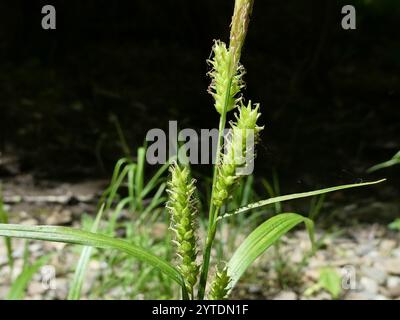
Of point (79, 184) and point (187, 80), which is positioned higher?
point (187, 80)

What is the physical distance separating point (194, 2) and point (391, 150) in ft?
5.74

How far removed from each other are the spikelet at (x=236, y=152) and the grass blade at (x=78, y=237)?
0.11m

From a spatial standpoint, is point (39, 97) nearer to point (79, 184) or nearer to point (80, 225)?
point (79, 184)

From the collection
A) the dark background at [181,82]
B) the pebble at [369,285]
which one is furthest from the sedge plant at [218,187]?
the dark background at [181,82]

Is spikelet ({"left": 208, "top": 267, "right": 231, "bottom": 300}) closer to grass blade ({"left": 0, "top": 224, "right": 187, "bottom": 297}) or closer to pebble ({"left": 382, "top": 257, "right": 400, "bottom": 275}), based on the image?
grass blade ({"left": 0, "top": 224, "right": 187, "bottom": 297})

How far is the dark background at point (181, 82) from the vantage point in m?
3.14

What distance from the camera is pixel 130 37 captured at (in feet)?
17.2

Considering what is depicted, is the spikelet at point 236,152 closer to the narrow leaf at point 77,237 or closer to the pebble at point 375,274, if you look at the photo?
the narrow leaf at point 77,237

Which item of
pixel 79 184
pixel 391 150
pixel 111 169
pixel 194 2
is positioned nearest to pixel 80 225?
pixel 79 184

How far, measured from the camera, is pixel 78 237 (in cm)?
66

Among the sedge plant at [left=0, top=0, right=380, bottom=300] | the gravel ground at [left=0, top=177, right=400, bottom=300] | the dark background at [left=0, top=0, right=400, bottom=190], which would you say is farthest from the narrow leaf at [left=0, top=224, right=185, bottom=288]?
the dark background at [left=0, top=0, right=400, bottom=190]

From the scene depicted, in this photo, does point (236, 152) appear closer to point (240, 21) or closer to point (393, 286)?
point (240, 21)

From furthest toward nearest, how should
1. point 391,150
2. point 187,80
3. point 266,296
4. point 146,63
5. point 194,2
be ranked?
point 146,63
point 187,80
point 194,2
point 391,150
point 266,296

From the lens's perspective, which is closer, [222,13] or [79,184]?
[79,184]
